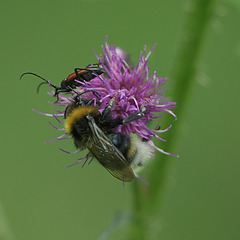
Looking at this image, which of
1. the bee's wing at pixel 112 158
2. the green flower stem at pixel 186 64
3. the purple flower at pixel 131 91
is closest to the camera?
the bee's wing at pixel 112 158

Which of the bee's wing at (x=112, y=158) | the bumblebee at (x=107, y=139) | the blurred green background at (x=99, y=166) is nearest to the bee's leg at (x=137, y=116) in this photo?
the bumblebee at (x=107, y=139)

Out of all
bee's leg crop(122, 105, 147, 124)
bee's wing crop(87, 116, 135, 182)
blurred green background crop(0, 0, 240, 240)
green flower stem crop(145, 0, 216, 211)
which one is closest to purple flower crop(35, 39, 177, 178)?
bee's leg crop(122, 105, 147, 124)

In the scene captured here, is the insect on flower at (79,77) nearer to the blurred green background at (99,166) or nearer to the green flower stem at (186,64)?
the green flower stem at (186,64)

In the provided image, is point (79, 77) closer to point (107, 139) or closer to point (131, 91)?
point (131, 91)

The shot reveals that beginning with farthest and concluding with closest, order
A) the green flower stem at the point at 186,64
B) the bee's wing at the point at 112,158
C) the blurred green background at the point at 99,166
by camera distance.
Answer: the blurred green background at the point at 99,166 < the green flower stem at the point at 186,64 < the bee's wing at the point at 112,158

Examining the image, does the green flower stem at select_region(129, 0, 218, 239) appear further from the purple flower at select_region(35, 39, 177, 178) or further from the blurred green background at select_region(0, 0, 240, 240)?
the blurred green background at select_region(0, 0, 240, 240)

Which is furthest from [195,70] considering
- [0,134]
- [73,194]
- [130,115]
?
[0,134]
